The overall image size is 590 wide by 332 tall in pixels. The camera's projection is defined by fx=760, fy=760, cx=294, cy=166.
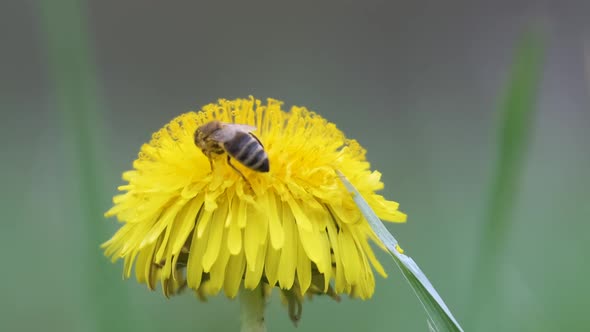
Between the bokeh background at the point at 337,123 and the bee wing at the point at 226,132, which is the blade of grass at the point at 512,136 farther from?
the bee wing at the point at 226,132

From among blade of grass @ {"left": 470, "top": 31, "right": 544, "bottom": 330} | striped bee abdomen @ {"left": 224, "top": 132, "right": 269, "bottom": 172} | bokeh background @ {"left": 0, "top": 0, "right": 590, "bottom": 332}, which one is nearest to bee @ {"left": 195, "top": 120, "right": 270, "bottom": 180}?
striped bee abdomen @ {"left": 224, "top": 132, "right": 269, "bottom": 172}

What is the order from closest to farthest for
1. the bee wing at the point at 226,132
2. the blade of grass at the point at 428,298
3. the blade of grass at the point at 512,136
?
the blade of grass at the point at 428,298 → the blade of grass at the point at 512,136 → the bee wing at the point at 226,132

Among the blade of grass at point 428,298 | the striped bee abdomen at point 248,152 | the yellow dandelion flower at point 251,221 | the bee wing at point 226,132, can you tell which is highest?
the bee wing at point 226,132

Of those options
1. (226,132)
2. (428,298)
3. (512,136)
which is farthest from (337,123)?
(428,298)

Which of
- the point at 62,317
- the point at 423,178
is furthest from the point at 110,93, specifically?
the point at 62,317

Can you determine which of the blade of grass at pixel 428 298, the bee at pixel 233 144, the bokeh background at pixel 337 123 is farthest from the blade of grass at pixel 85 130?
the blade of grass at pixel 428 298

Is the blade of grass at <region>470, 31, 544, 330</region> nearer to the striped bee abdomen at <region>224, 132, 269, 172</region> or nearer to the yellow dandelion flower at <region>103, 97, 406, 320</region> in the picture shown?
the yellow dandelion flower at <region>103, 97, 406, 320</region>
